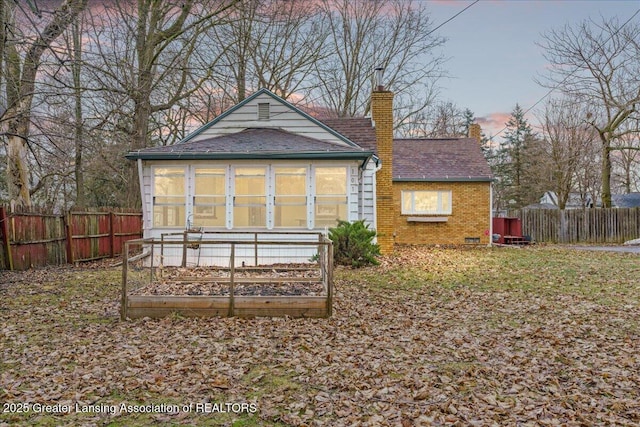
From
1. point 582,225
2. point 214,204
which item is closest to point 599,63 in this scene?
point 582,225

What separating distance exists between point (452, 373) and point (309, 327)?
2.25 m

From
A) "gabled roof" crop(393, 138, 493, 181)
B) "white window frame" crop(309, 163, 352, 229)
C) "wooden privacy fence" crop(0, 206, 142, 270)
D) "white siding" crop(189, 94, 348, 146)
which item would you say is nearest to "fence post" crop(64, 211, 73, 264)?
"wooden privacy fence" crop(0, 206, 142, 270)

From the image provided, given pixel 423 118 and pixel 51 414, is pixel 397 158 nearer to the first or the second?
pixel 423 118

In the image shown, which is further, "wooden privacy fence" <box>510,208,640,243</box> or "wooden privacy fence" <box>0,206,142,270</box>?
"wooden privacy fence" <box>510,208,640,243</box>

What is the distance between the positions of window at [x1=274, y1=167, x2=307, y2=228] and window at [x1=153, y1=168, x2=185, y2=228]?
266 cm

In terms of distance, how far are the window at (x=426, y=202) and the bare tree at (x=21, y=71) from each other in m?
14.3

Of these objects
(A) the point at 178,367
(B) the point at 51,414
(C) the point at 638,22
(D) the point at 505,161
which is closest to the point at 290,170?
(A) the point at 178,367

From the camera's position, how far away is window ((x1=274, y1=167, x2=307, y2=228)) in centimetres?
1273

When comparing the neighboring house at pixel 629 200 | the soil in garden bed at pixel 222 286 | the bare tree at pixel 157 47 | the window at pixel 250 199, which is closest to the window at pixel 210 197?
the window at pixel 250 199

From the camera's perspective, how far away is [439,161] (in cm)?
2138

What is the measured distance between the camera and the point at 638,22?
2030cm

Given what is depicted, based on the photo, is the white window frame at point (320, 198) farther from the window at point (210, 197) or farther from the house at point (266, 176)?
the window at point (210, 197)

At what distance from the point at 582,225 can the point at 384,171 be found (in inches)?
504

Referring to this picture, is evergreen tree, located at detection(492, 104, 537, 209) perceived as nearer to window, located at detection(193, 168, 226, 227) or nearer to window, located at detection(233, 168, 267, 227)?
window, located at detection(233, 168, 267, 227)
